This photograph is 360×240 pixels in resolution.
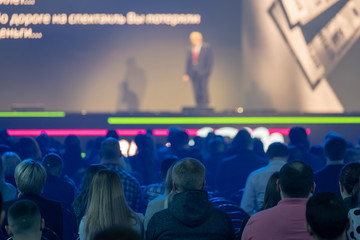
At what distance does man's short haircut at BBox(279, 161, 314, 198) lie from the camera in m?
3.23

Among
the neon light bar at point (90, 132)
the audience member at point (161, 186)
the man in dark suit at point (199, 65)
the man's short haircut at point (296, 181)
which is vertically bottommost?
the man's short haircut at point (296, 181)

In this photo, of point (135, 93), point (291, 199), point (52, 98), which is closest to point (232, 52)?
point (135, 93)

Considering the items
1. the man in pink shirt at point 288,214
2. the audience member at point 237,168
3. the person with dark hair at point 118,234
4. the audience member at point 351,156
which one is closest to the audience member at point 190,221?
the man in pink shirt at point 288,214

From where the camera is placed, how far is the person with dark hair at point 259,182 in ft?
16.3

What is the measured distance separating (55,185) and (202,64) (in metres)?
9.78

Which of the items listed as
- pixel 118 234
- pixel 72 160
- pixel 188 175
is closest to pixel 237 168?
pixel 72 160

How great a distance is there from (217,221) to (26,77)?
13398 mm

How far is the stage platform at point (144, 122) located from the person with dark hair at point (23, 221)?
27.2 ft

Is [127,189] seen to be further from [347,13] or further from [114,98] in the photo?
[347,13]

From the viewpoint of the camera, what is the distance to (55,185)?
500 cm

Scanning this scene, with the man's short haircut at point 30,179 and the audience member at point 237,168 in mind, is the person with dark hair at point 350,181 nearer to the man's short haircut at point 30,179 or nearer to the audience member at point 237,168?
the man's short haircut at point 30,179

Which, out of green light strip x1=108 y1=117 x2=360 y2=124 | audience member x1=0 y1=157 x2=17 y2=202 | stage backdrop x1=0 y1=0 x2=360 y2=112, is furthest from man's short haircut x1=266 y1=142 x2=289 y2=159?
stage backdrop x1=0 y1=0 x2=360 y2=112

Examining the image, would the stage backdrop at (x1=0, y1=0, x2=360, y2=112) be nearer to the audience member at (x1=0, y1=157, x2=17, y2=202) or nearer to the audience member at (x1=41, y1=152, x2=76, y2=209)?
the audience member at (x1=41, y1=152, x2=76, y2=209)

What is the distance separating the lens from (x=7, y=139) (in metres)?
7.32
